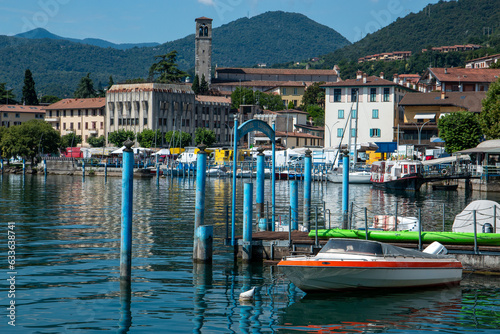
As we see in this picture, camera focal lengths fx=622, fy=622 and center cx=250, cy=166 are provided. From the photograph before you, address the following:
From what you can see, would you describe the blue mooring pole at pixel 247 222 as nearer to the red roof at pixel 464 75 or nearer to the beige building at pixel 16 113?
the red roof at pixel 464 75

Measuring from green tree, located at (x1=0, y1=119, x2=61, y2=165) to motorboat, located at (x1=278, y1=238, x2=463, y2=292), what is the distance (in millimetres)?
95299

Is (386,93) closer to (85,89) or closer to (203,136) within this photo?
(203,136)

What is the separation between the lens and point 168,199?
177 ft

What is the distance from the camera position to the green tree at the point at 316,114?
16088 cm

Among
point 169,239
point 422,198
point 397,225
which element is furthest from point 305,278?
point 422,198

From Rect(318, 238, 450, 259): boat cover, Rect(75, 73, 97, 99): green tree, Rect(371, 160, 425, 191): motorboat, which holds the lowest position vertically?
Rect(318, 238, 450, 259): boat cover

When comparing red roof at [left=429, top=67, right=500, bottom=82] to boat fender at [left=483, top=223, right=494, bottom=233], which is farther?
red roof at [left=429, top=67, right=500, bottom=82]

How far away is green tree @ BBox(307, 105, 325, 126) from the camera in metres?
161

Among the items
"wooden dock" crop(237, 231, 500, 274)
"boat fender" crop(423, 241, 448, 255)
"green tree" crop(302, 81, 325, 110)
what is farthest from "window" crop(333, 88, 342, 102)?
"boat fender" crop(423, 241, 448, 255)

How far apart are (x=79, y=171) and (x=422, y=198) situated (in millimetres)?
60945

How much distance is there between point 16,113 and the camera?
16288cm

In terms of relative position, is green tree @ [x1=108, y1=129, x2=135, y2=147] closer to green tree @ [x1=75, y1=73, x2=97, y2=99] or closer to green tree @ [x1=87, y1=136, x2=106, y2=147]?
green tree @ [x1=87, y1=136, x2=106, y2=147]

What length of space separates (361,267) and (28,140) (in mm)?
97594

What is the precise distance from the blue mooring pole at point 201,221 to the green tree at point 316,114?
140 metres
